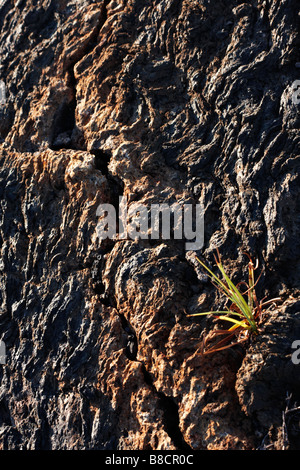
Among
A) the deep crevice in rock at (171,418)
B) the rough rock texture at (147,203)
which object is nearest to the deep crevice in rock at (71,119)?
the rough rock texture at (147,203)

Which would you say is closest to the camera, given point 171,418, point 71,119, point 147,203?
point 171,418

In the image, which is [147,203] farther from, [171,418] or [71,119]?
[171,418]

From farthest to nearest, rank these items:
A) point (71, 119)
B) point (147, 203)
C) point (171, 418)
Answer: point (71, 119) → point (147, 203) → point (171, 418)

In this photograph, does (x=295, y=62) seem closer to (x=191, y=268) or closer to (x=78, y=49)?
(x=191, y=268)

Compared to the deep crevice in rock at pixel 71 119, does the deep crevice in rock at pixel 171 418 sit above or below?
below

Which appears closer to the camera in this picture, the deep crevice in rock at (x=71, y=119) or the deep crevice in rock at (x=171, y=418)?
the deep crevice in rock at (x=171, y=418)

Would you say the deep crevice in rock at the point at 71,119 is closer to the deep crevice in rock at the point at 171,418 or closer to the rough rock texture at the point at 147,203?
the rough rock texture at the point at 147,203

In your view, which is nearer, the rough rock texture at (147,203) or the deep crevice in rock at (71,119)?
the rough rock texture at (147,203)

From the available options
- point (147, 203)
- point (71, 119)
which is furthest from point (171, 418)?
point (71, 119)
